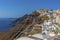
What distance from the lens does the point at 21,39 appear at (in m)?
6.10

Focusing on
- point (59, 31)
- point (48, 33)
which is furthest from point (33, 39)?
point (59, 31)

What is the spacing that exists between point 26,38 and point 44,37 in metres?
0.73

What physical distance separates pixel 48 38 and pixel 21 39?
92 cm

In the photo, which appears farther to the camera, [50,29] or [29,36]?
[29,36]

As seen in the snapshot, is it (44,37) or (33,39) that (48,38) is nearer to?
(44,37)

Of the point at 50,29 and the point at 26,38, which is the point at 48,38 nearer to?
the point at 50,29

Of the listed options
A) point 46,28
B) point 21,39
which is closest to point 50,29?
point 46,28

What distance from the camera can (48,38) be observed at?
18.2ft

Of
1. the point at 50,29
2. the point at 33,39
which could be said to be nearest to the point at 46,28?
the point at 50,29

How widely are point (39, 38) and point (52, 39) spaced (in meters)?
0.47

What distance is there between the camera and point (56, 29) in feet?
20.9

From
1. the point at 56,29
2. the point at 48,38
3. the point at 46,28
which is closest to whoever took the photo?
the point at 48,38

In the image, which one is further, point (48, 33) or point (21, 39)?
point (21, 39)

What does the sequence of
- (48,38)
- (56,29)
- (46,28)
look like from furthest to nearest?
1. (56,29)
2. (46,28)
3. (48,38)
